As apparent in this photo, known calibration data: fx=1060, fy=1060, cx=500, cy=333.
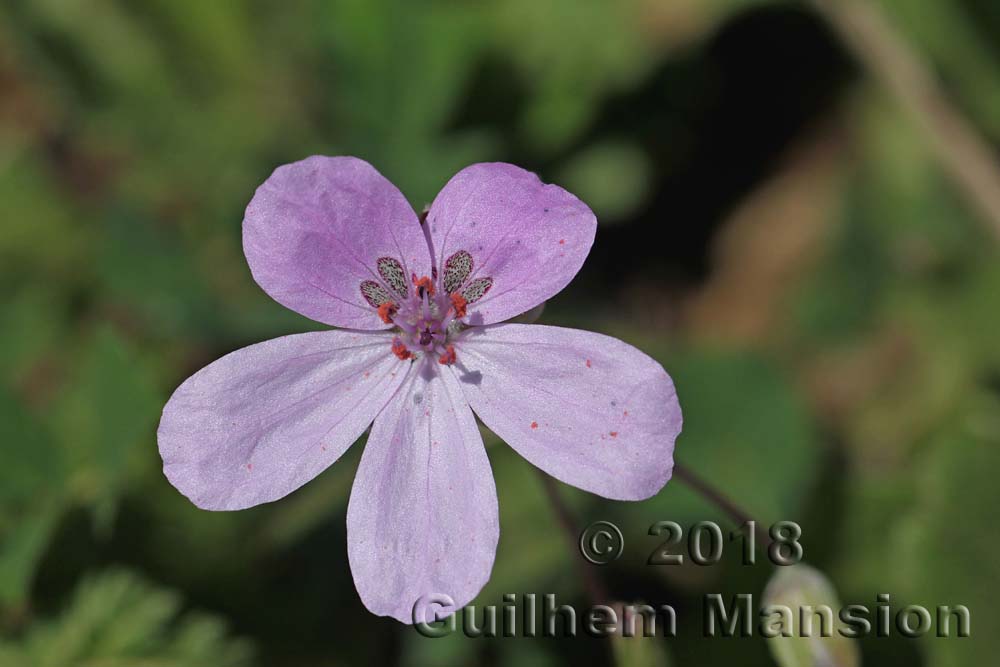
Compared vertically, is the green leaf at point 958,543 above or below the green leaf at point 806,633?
above

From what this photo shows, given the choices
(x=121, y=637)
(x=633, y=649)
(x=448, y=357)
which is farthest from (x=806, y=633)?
(x=121, y=637)

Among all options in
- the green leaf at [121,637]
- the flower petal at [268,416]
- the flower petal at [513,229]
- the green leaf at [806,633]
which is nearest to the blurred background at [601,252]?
the green leaf at [121,637]

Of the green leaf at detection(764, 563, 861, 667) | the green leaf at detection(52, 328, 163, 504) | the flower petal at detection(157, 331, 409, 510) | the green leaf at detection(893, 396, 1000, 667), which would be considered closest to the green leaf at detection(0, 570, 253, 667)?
the green leaf at detection(52, 328, 163, 504)

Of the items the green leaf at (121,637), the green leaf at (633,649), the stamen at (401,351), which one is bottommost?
the green leaf at (121,637)

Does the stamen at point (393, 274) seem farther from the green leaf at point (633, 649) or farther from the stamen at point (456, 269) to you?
the green leaf at point (633, 649)

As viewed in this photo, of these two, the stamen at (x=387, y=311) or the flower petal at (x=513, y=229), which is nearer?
the flower petal at (x=513, y=229)

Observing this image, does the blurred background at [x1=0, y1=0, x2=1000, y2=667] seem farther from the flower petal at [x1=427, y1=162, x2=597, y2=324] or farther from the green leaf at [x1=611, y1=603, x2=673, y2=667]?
the flower petal at [x1=427, y1=162, x2=597, y2=324]

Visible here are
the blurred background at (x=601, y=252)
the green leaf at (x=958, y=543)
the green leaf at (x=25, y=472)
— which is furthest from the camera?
the blurred background at (x=601, y=252)
